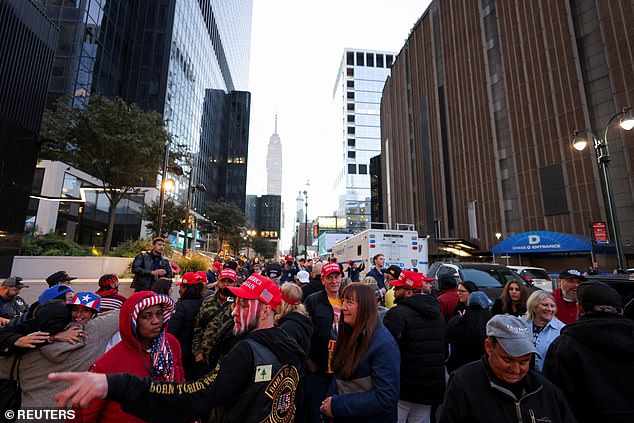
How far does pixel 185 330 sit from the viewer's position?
4.46 m

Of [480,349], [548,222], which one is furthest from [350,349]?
[548,222]

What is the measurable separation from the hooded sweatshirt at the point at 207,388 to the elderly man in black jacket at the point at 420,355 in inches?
70.1

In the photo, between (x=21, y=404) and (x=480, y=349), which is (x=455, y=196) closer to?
(x=480, y=349)

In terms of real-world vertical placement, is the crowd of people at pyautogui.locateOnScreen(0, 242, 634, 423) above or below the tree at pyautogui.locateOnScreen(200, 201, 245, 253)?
below

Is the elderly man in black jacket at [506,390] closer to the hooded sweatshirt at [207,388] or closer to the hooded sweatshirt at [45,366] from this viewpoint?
the hooded sweatshirt at [207,388]

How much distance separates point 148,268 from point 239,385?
6.44 metres

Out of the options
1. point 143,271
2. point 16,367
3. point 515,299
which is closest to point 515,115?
point 515,299

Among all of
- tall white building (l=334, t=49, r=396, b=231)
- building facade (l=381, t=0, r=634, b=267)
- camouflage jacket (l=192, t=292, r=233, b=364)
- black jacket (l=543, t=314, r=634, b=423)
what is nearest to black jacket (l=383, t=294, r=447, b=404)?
black jacket (l=543, t=314, r=634, b=423)

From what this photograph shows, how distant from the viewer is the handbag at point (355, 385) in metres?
2.60

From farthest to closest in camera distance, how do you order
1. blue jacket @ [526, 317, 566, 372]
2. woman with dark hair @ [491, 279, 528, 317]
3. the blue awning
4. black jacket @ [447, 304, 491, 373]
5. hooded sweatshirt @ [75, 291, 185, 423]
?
the blue awning, woman with dark hair @ [491, 279, 528, 317], black jacket @ [447, 304, 491, 373], blue jacket @ [526, 317, 566, 372], hooded sweatshirt @ [75, 291, 185, 423]

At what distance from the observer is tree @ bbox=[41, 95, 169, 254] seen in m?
18.9

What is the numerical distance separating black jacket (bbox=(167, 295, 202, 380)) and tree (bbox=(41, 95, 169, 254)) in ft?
56.7

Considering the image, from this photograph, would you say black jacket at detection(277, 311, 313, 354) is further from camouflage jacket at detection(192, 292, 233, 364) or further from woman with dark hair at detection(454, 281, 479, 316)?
woman with dark hair at detection(454, 281, 479, 316)

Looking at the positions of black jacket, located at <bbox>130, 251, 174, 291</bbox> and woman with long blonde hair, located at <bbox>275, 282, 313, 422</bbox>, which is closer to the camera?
woman with long blonde hair, located at <bbox>275, 282, 313, 422</bbox>
